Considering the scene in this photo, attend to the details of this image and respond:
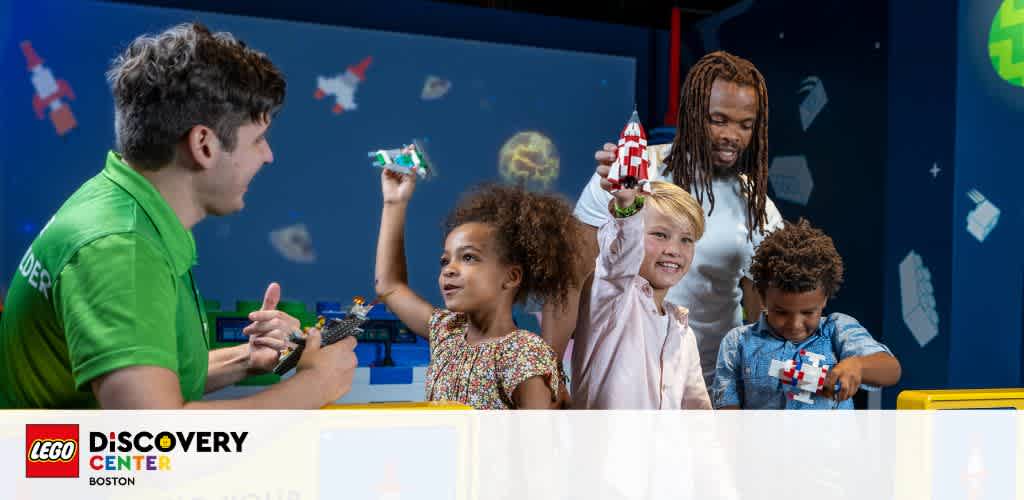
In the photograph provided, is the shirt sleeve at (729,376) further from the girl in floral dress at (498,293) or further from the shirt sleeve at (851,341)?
the girl in floral dress at (498,293)

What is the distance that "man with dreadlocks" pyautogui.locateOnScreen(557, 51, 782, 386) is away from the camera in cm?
252

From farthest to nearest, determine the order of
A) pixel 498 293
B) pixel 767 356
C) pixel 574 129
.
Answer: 1. pixel 574 129
2. pixel 767 356
3. pixel 498 293

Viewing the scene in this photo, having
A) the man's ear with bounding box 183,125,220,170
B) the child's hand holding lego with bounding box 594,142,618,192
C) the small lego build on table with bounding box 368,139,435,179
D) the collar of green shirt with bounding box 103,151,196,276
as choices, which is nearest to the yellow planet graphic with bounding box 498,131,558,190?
the small lego build on table with bounding box 368,139,435,179

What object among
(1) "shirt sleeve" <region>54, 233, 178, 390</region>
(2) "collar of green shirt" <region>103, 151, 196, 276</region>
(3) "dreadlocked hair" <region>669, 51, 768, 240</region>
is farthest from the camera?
(3) "dreadlocked hair" <region>669, 51, 768, 240</region>

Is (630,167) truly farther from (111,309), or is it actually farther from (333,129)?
(111,309)

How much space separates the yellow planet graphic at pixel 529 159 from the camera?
263 cm

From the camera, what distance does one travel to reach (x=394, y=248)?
96.1 inches

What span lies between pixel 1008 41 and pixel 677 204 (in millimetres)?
1165

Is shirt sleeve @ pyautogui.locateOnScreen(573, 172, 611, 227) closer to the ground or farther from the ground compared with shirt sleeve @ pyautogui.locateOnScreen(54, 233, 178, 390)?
farther from the ground

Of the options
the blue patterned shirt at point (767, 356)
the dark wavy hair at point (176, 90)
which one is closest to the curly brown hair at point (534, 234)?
the blue patterned shirt at point (767, 356)

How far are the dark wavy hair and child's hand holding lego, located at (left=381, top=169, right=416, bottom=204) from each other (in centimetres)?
77

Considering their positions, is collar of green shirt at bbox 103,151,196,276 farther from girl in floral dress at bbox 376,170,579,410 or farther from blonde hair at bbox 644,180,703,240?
blonde hair at bbox 644,180,703,240

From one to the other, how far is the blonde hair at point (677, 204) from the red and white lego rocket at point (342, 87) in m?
0.87

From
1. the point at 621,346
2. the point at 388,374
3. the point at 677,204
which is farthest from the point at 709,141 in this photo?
the point at 388,374
